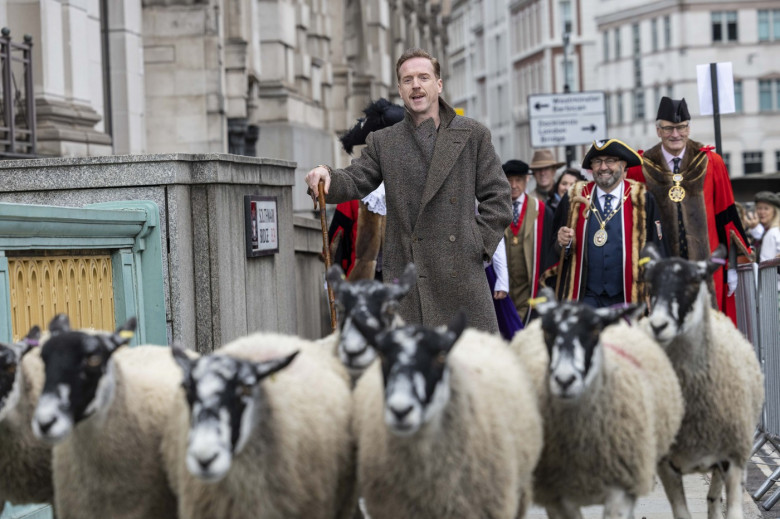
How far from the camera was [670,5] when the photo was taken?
7950cm

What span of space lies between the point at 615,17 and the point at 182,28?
66.6 m

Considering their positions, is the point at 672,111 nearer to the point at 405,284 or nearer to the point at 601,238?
the point at 601,238

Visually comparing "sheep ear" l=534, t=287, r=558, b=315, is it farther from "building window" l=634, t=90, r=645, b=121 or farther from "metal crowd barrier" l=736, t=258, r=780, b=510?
"building window" l=634, t=90, r=645, b=121

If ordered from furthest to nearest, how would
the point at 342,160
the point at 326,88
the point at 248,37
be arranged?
the point at 342,160
the point at 326,88
the point at 248,37

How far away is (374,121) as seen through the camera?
9461 mm

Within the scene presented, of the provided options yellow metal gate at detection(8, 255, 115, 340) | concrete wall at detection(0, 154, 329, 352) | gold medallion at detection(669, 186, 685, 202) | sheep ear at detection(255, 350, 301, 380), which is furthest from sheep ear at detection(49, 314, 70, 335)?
gold medallion at detection(669, 186, 685, 202)

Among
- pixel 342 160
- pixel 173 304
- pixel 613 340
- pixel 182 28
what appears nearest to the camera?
pixel 613 340

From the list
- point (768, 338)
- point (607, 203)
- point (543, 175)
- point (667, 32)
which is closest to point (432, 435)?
point (607, 203)

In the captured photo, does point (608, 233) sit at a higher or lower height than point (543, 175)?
lower

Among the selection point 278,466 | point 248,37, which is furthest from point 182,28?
point 278,466

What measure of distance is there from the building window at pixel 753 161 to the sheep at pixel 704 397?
240ft

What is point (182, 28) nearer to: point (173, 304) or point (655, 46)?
point (173, 304)

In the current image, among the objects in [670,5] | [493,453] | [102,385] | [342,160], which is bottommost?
[493,453]

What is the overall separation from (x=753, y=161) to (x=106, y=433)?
251ft
